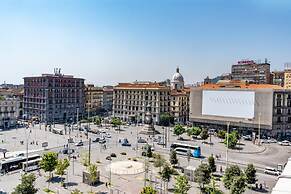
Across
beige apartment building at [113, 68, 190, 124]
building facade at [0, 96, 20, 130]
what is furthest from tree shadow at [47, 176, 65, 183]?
beige apartment building at [113, 68, 190, 124]

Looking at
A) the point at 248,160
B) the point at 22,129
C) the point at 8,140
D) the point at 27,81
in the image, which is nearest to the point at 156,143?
the point at 248,160

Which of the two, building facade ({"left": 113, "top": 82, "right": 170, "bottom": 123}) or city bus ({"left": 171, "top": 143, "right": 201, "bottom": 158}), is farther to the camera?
building facade ({"left": 113, "top": 82, "right": 170, "bottom": 123})

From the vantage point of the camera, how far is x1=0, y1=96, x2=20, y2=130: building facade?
326 ft

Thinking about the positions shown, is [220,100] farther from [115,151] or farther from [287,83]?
[287,83]

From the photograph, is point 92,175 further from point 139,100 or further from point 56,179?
point 139,100

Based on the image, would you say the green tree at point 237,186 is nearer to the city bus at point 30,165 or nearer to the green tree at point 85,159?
the green tree at point 85,159

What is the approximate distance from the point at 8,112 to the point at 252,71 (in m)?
116

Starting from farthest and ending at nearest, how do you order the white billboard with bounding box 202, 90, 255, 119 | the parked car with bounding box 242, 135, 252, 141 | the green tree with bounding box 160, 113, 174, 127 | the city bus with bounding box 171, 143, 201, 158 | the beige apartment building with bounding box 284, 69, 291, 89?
1. the beige apartment building with bounding box 284, 69, 291, 89
2. the green tree with bounding box 160, 113, 174, 127
3. the white billboard with bounding box 202, 90, 255, 119
4. the parked car with bounding box 242, 135, 252, 141
5. the city bus with bounding box 171, 143, 201, 158

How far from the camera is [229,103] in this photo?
94625mm

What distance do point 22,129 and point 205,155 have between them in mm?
63243

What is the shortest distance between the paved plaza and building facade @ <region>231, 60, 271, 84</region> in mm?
71860

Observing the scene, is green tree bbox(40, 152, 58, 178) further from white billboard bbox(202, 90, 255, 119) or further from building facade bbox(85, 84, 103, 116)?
building facade bbox(85, 84, 103, 116)

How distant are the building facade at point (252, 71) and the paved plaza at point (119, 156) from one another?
236 ft

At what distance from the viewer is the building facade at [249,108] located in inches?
3445
